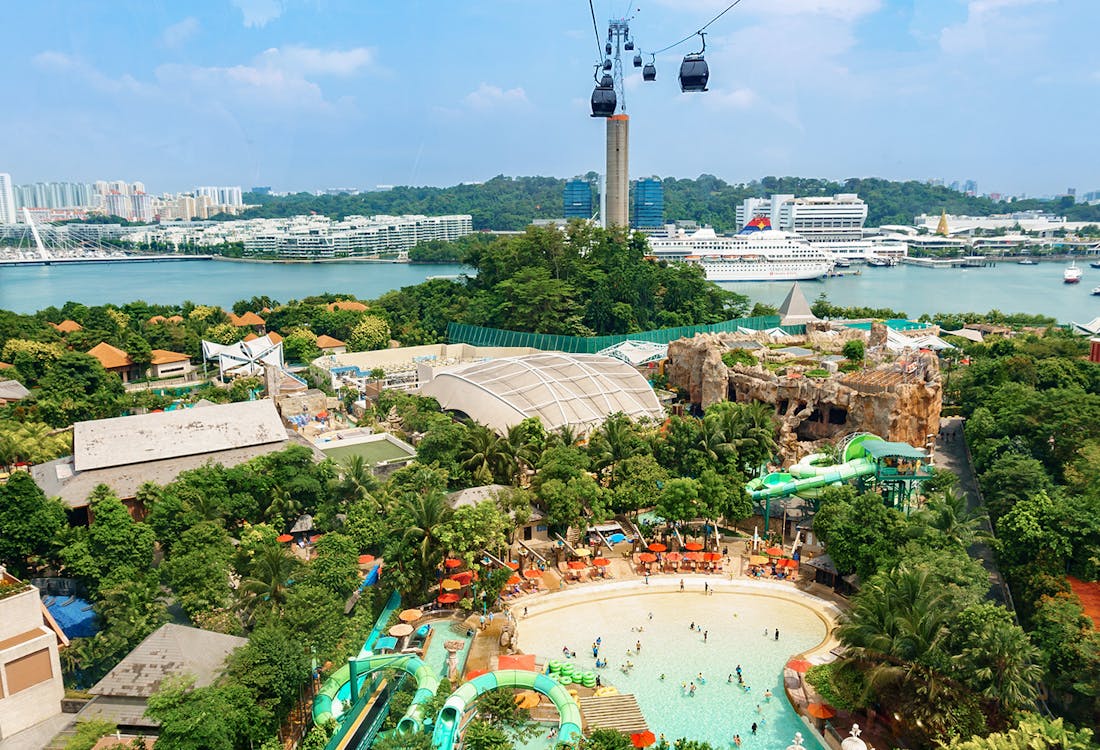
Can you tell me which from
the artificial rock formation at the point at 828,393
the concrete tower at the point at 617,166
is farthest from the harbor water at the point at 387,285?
the artificial rock formation at the point at 828,393

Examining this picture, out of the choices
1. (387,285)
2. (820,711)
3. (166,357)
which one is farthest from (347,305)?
(820,711)

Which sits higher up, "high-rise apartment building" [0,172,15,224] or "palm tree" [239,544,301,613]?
"high-rise apartment building" [0,172,15,224]

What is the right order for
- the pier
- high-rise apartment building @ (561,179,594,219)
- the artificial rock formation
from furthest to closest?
1. high-rise apartment building @ (561,179,594,219)
2. the pier
3. the artificial rock formation

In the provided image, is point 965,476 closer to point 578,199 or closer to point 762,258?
point 762,258

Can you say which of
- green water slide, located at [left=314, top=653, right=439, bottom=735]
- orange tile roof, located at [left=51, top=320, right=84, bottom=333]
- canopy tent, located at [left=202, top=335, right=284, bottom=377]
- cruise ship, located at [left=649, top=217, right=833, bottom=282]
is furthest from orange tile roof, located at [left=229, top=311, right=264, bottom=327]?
cruise ship, located at [left=649, top=217, right=833, bottom=282]

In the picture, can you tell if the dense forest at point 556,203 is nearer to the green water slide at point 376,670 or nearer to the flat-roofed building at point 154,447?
the flat-roofed building at point 154,447

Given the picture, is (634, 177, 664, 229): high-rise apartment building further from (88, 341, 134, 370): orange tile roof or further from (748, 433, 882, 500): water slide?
(748, 433, 882, 500): water slide

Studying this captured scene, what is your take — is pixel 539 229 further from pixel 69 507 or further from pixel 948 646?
pixel 948 646
